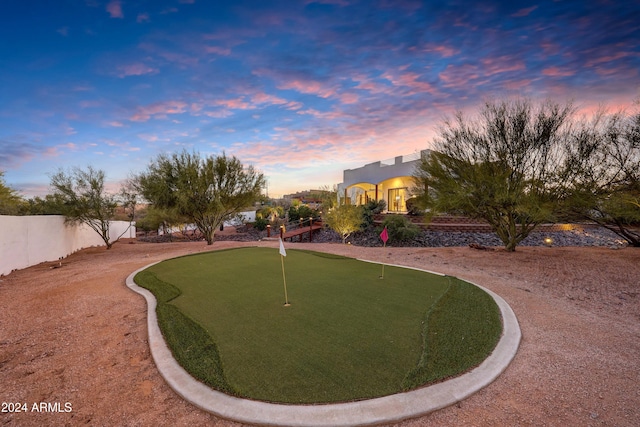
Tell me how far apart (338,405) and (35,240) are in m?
13.3

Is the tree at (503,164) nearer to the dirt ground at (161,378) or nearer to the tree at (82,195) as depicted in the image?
the dirt ground at (161,378)

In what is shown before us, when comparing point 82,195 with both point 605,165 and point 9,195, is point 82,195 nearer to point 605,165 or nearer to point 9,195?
point 9,195

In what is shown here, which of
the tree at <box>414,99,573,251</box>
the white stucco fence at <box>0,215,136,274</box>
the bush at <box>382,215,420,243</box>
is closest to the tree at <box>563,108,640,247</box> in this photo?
the tree at <box>414,99,573,251</box>

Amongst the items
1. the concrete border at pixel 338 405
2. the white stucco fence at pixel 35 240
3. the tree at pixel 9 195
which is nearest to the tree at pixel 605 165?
the concrete border at pixel 338 405

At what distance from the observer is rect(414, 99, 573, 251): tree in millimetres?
9367

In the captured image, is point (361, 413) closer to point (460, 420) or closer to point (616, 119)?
point (460, 420)

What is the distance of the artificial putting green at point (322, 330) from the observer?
250 cm

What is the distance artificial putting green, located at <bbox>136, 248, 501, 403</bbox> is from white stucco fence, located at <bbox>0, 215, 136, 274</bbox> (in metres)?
6.32

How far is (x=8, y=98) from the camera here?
1052 centimetres

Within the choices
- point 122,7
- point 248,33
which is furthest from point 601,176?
point 122,7

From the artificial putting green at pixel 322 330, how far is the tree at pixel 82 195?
10.4 m

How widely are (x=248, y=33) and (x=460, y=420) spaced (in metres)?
11.1

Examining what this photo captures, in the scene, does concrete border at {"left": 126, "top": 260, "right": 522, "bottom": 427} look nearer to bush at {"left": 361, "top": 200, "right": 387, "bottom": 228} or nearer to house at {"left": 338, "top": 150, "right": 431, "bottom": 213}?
bush at {"left": 361, "top": 200, "right": 387, "bottom": 228}

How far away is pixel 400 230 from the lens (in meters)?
15.2
